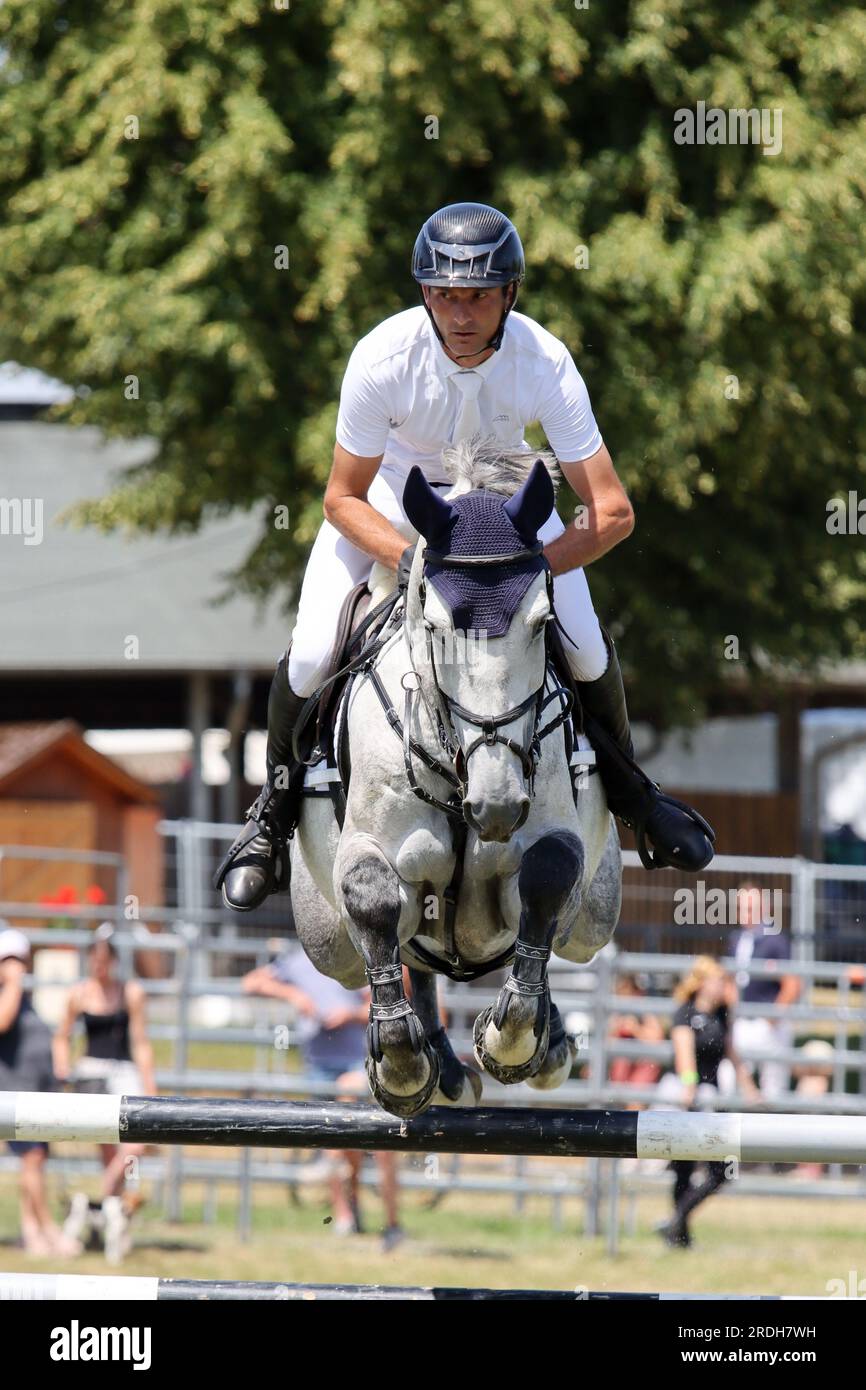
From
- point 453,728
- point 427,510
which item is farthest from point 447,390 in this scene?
point 453,728

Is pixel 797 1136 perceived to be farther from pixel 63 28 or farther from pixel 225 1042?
pixel 63 28

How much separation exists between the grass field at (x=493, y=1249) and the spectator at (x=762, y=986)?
2.95 ft

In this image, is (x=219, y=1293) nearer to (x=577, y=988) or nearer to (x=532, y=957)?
(x=532, y=957)

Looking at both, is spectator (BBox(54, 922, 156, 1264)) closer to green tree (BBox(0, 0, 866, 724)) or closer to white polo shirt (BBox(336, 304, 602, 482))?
green tree (BBox(0, 0, 866, 724))

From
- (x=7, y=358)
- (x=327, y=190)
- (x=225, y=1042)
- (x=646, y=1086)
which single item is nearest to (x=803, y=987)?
(x=646, y=1086)

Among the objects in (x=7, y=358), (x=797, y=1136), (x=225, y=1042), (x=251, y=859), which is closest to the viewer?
(x=797, y=1136)

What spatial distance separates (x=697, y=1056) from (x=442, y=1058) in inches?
208

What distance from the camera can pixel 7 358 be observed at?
1431 cm

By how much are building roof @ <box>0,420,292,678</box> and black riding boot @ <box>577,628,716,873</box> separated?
1645cm

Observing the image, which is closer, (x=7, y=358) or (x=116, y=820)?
(x=7, y=358)

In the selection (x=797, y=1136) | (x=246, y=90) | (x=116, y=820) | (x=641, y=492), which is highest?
(x=246, y=90)

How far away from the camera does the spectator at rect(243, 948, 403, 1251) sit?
9.92 metres

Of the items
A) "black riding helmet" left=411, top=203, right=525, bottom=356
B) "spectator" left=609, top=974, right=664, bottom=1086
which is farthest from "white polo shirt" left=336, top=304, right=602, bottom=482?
"spectator" left=609, top=974, right=664, bottom=1086

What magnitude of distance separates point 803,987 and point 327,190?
6.57m
